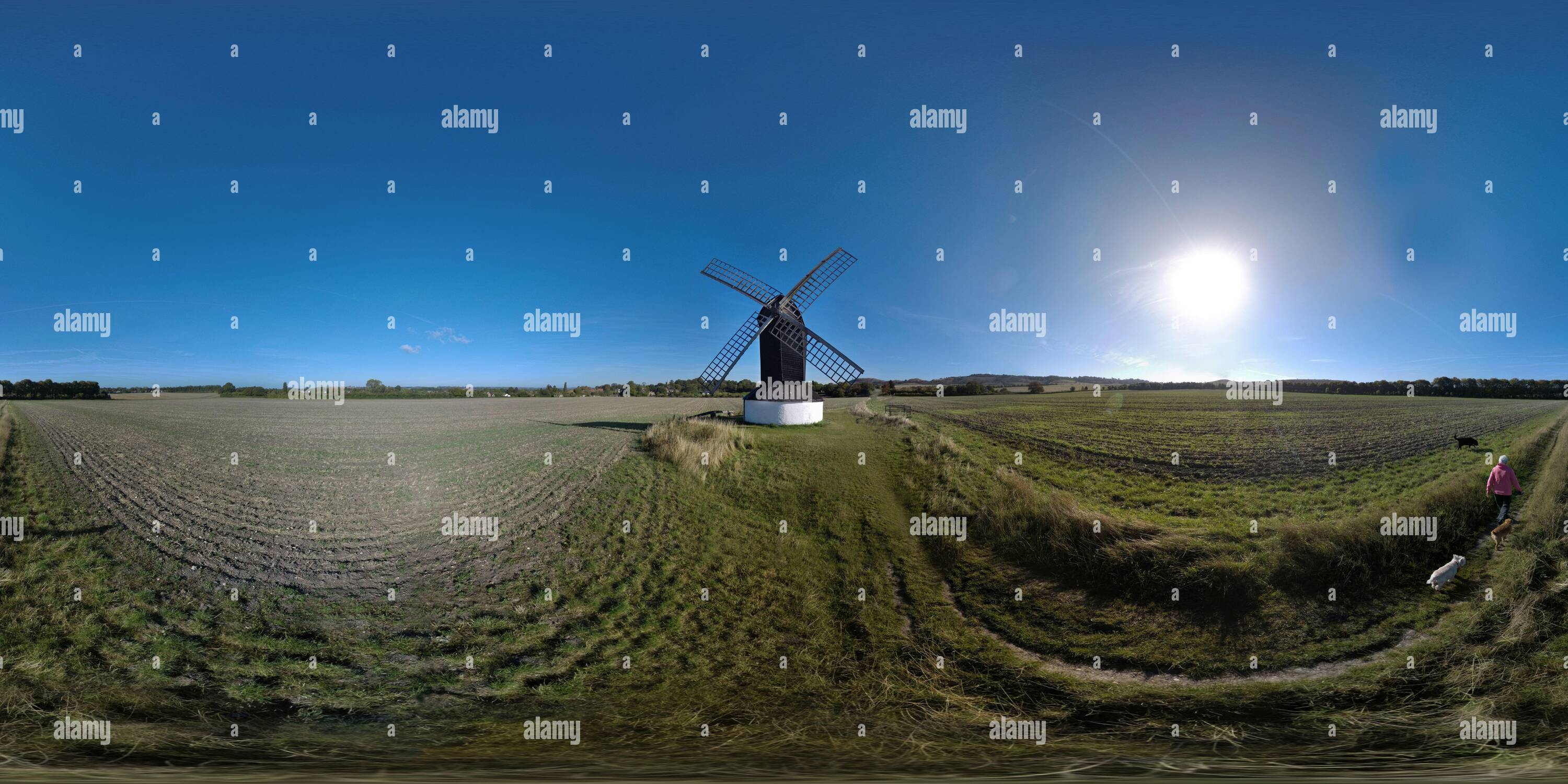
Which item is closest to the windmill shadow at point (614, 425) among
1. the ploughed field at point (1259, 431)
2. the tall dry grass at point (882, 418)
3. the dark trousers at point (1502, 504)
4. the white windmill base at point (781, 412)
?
the white windmill base at point (781, 412)

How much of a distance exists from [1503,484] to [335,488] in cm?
1602

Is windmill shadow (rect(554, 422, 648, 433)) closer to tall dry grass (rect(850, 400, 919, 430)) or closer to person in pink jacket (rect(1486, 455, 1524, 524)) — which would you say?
tall dry grass (rect(850, 400, 919, 430))

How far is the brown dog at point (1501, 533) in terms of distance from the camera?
4.50m

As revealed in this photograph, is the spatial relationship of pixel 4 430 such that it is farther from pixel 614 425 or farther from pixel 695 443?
pixel 695 443

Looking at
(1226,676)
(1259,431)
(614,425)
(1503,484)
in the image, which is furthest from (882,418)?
(1226,676)

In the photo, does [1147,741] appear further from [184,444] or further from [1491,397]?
[184,444]

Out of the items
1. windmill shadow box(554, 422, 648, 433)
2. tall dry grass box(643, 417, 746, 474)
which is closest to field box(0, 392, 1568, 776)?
tall dry grass box(643, 417, 746, 474)

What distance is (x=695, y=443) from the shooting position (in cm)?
1120

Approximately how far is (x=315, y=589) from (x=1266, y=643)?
8066mm

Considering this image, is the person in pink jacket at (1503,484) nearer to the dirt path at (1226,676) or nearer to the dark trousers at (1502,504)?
the dark trousers at (1502,504)

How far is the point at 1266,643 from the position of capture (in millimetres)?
3561

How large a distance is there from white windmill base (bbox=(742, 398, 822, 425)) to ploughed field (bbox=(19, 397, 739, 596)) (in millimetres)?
4211

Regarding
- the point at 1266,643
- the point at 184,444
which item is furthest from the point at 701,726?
the point at 184,444

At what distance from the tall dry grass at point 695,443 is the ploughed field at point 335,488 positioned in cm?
110
